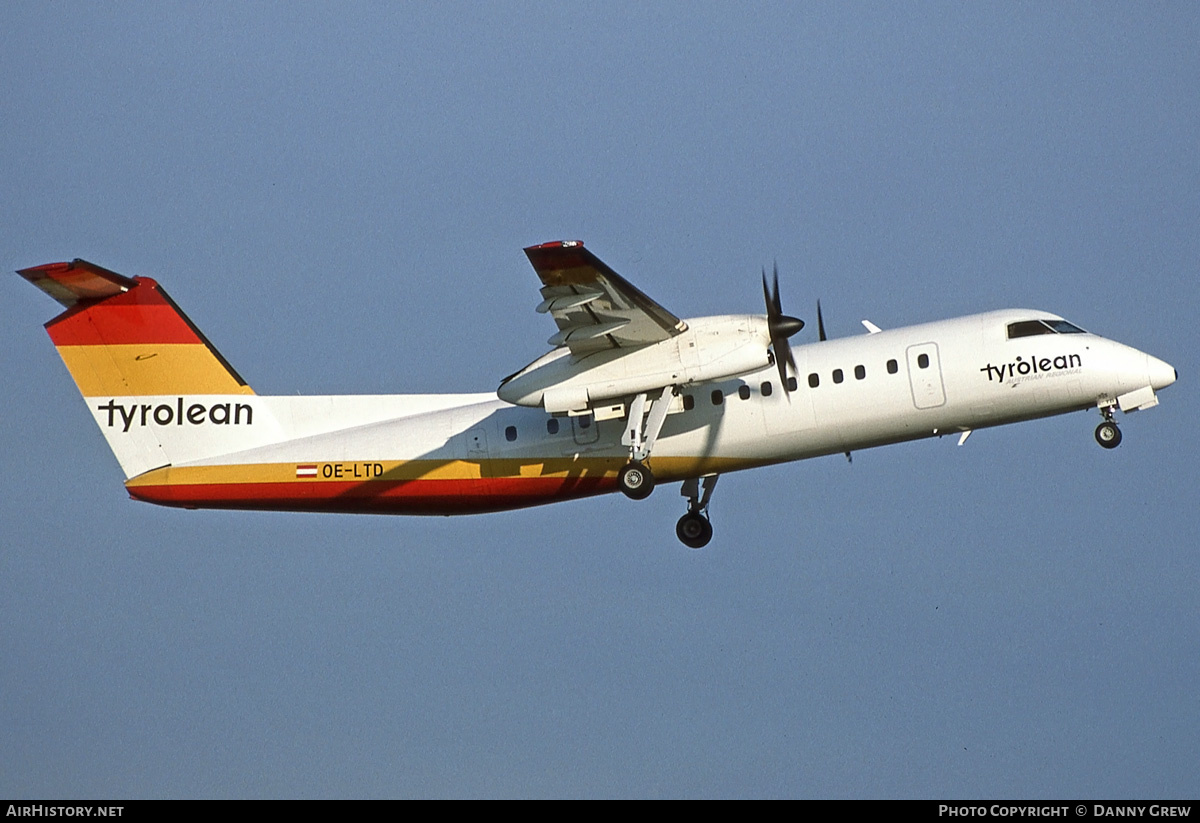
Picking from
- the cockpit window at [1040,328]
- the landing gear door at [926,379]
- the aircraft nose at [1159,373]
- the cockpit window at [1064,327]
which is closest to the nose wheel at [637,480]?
the landing gear door at [926,379]

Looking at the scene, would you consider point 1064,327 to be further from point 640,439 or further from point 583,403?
point 583,403

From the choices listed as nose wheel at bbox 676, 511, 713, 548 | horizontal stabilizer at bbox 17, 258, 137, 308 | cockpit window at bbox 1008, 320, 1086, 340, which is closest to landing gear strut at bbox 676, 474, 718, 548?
nose wheel at bbox 676, 511, 713, 548

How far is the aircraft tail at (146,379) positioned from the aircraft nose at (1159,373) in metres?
13.8

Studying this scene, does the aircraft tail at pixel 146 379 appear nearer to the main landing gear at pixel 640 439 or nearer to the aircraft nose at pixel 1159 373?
the main landing gear at pixel 640 439

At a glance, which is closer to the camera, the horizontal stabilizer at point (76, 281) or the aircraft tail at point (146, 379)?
the horizontal stabilizer at point (76, 281)

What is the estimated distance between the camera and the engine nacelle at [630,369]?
69.7ft

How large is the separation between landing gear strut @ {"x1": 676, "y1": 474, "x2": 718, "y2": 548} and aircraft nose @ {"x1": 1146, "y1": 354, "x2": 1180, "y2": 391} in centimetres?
706

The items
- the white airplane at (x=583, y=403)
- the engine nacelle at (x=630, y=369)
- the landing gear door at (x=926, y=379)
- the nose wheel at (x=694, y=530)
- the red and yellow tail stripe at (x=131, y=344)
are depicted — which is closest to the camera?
the engine nacelle at (x=630, y=369)

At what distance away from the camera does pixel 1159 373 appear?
21750 mm

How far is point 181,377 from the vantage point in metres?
23.8

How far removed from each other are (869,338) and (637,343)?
370cm
